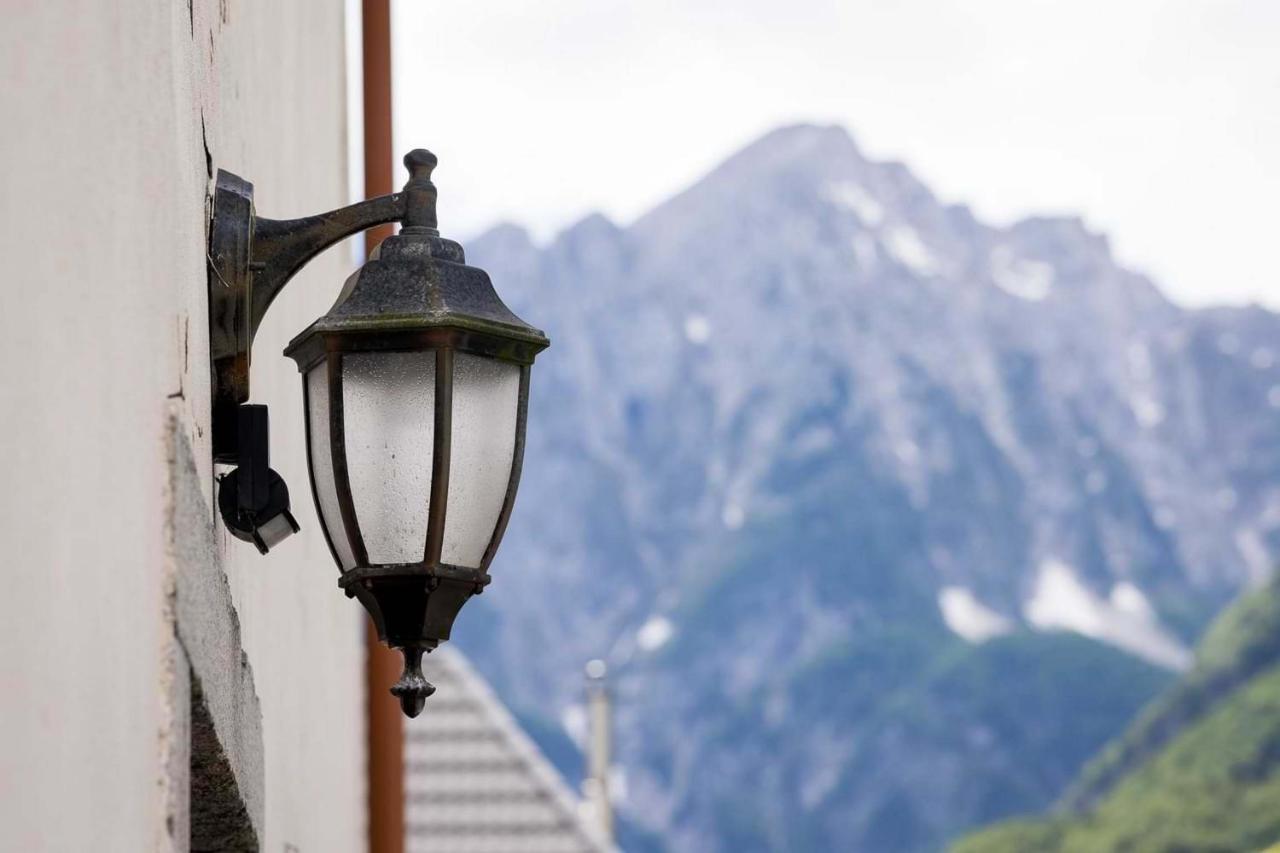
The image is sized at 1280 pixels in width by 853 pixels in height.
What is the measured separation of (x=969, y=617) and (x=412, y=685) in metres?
93.3

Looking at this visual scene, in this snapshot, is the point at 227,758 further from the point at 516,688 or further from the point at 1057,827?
the point at 516,688

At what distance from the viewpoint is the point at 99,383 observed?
158 cm

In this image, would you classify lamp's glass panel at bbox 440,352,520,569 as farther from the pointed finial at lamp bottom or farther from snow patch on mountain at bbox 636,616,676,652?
snow patch on mountain at bbox 636,616,676,652

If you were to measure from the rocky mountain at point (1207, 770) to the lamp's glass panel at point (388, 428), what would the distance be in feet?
121

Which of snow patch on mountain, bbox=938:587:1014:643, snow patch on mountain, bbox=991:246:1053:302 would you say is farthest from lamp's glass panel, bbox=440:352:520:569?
snow patch on mountain, bbox=991:246:1053:302

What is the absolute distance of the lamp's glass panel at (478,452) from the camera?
7.82ft

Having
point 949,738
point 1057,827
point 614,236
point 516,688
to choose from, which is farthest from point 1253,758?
point 614,236

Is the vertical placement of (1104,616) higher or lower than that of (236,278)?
higher

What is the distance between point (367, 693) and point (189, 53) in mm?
3509

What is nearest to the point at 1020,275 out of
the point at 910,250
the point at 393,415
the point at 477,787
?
the point at 910,250

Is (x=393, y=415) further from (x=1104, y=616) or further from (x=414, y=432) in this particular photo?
(x=1104, y=616)

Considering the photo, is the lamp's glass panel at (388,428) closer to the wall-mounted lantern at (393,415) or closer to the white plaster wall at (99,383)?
the wall-mounted lantern at (393,415)

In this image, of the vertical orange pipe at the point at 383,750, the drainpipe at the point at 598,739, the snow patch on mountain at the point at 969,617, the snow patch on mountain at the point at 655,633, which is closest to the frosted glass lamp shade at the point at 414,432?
the vertical orange pipe at the point at 383,750

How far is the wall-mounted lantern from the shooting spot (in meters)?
2.35
